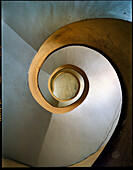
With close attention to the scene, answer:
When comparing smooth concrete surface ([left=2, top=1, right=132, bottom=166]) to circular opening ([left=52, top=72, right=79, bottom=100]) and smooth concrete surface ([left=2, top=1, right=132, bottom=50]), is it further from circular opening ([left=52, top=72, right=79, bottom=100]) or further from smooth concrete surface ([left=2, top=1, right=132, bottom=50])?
circular opening ([left=52, top=72, right=79, bottom=100])

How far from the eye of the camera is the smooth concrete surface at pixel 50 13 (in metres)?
1.65

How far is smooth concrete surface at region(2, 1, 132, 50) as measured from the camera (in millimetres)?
1651

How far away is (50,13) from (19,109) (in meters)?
2.62

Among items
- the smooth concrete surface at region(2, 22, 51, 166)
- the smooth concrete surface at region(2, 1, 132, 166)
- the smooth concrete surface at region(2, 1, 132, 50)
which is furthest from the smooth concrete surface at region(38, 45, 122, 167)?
the smooth concrete surface at region(2, 1, 132, 50)

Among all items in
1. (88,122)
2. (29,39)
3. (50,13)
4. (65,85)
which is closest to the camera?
(50,13)

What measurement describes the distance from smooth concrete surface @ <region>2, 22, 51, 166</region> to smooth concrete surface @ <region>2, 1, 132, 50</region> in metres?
0.26

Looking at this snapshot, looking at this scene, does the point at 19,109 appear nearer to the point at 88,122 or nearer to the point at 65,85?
the point at 88,122

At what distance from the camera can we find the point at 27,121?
3.58 meters

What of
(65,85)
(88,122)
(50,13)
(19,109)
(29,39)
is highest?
(65,85)

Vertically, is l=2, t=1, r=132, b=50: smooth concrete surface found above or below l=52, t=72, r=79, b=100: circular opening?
below

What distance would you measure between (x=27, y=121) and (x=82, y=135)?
290 centimetres

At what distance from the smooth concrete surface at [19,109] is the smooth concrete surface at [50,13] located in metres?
0.26

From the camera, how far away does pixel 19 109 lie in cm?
318


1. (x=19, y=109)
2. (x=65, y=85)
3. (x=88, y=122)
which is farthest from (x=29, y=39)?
(x=65, y=85)
